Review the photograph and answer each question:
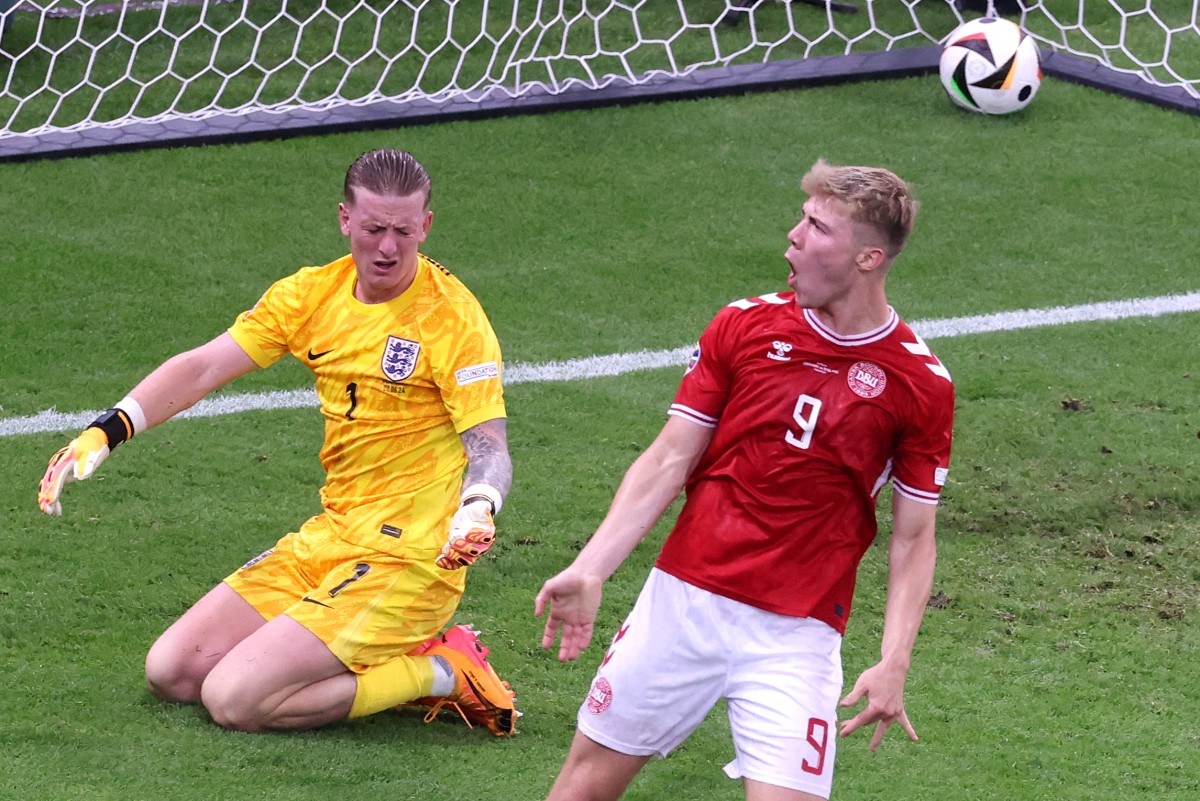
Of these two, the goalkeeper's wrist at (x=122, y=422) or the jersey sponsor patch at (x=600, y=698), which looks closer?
the jersey sponsor patch at (x=600, y=698)

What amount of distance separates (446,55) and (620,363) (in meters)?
3.30

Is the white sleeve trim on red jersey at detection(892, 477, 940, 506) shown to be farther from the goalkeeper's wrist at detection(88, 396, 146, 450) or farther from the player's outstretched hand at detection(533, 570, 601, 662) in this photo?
the goalkeeper's wrist at detection(88, 396, 146, 450)

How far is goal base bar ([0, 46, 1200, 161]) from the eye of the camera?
8664 mm

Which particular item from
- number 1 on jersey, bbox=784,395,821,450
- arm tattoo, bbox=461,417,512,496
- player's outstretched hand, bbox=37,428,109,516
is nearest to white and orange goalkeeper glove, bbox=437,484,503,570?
arm tattoo, bbox=461,417,512,496

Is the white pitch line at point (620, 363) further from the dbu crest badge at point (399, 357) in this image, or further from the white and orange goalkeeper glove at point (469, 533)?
the white and orange goalkeeper glove at point (469, 533)

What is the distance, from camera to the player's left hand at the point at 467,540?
3.94 metres

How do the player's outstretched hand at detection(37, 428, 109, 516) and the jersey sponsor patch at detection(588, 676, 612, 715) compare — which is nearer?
the jersey sponsor patch at detection(588, 676, 612, 715)

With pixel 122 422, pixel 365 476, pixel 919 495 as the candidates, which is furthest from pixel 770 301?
pixel 122 422

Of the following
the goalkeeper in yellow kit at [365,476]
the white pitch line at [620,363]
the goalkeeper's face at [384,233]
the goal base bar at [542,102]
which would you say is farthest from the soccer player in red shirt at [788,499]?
the goal base bar at [542,102]

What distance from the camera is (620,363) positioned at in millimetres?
7105

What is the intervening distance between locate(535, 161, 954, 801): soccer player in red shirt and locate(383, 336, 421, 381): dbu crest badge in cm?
109

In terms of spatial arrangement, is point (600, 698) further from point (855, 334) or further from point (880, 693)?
point (855, 334)

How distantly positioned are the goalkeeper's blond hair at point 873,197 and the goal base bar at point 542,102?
5.55 m

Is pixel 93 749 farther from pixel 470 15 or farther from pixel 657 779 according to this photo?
pixel 470 15
